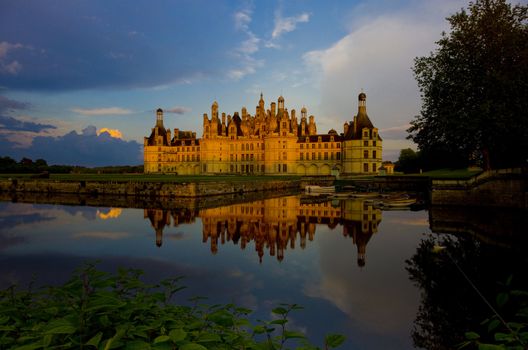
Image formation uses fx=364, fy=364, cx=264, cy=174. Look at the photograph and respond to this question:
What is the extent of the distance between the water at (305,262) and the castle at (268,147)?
4986 cm

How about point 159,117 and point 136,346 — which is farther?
point 159,117

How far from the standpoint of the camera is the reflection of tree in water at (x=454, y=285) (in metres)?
6.67

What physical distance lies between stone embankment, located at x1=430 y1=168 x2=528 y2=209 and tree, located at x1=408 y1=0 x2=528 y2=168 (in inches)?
75.8

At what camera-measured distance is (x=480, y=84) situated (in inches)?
906

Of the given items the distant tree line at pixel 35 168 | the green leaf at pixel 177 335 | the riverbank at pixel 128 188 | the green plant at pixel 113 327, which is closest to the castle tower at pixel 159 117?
the distant tree line at pixel 35 168

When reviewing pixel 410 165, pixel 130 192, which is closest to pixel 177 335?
pixel 130 192

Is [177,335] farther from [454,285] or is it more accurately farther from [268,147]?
[268,147]

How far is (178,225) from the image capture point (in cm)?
1923

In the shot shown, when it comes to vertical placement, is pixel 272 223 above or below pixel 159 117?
below

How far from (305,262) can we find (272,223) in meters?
8.41

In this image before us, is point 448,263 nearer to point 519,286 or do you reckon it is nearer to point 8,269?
point 519,286

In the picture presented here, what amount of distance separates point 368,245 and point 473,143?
1556 cm

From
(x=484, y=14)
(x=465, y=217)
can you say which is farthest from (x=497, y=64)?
(x=465, y=217)

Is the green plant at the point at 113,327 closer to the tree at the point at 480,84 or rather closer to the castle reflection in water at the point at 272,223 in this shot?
the castle reflection in water at the point at 272,223
